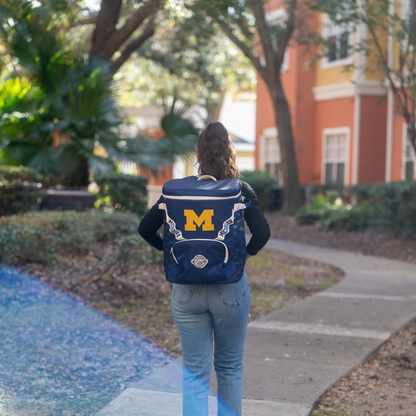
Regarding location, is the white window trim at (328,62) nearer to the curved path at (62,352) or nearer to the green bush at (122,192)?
the green bush at (122,192)

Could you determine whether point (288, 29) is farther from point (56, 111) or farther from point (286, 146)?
point (56, 111)

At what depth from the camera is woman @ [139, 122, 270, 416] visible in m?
2.47

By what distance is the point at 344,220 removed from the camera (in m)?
12.0

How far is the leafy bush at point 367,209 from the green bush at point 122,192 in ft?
16.2

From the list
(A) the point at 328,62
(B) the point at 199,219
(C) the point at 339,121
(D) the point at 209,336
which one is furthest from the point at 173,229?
(A) the point at 328,62

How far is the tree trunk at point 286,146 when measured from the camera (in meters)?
13.8

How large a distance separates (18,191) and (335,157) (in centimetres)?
1018

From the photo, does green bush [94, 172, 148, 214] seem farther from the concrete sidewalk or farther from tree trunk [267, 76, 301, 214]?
tree trunk [267, 76, 301, 214]

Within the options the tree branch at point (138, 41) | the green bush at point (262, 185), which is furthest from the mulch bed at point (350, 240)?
Answer: the tree branch at point (138, 41)

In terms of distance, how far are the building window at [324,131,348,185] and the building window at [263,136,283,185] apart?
191 centimetres

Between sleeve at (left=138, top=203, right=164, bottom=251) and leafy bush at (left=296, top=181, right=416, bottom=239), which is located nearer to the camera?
sleeve at (left=138, top=203, right=164, bottom=251)

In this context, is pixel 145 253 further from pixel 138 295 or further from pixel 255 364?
pixel 255 364

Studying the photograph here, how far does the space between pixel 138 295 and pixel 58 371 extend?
7.03 ft

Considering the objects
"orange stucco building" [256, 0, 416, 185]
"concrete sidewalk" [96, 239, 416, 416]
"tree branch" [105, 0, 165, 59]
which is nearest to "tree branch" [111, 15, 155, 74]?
"tree branch" [105, 0, 165, 59]
